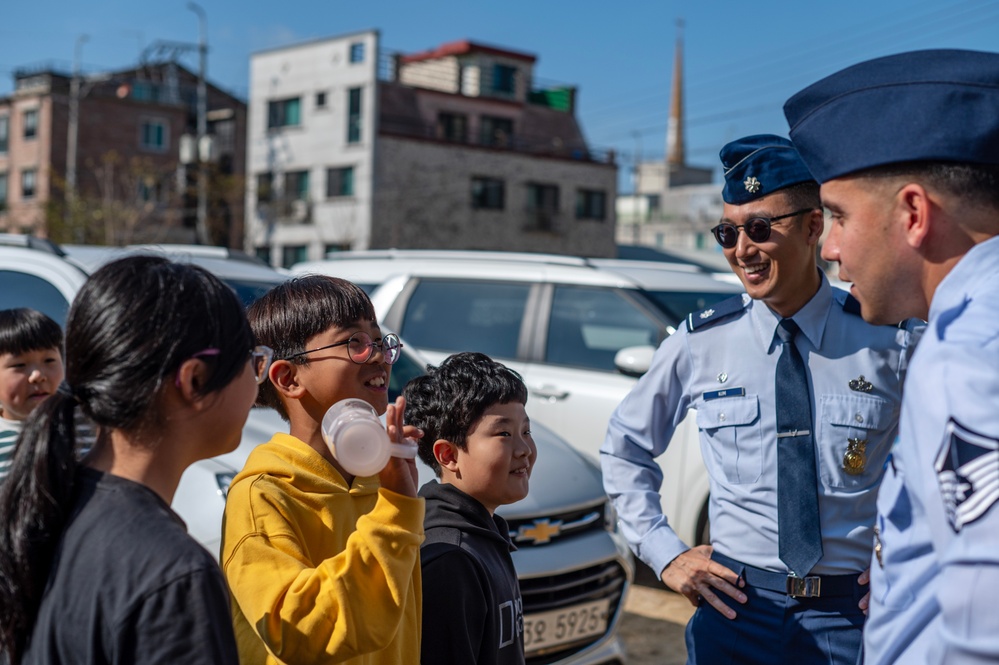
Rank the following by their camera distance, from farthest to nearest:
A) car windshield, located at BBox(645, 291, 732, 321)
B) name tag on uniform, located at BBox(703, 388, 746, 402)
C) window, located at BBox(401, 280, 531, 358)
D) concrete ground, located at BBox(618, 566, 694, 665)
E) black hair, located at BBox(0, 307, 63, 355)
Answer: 1. window, located at BBox(401, 280, 531, 358)
2. car windshield, located at BBox(645, 291, 732, 321)
3. concrete ground, located at BBox(618, 566, 694, 665)
4. black hair, located at BBox(0, 307, 63, 355)
5. name tag on uniform, located at BBox(703, 388, 746, 402)

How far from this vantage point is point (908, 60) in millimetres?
1632

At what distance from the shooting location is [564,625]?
4.12 metres

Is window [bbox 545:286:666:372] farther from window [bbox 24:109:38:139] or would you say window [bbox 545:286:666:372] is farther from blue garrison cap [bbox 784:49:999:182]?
window [bbox 24:109:38:139]

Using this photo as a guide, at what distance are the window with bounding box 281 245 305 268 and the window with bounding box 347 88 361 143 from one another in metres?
4.91

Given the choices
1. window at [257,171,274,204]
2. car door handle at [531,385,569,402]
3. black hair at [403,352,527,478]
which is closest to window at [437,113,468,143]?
window at [257,171,274,204]

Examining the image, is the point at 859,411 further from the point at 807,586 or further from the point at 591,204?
the point at 591,204

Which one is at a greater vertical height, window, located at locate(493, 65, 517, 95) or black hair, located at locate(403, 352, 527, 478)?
window, located at locate(493, 65, 517, 95)

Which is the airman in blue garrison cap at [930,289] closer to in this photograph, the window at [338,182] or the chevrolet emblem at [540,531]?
the chevrolet emblem at [540,531]

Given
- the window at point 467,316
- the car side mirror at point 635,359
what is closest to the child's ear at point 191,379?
the car side mirror at point 635,359

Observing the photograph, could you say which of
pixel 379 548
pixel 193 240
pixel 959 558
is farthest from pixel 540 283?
pixel 193 240

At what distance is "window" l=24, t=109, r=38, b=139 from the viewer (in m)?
45.0

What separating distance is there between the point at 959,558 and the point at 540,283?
5419 mm

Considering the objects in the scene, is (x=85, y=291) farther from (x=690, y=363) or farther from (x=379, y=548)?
(x=690, y=363)

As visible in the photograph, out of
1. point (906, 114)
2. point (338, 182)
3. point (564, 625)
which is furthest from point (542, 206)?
point (906, 114)
